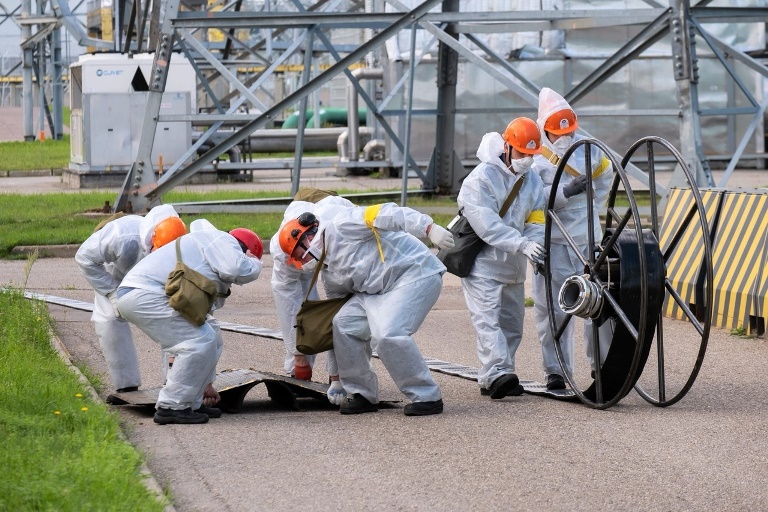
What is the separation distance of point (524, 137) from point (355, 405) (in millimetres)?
1883

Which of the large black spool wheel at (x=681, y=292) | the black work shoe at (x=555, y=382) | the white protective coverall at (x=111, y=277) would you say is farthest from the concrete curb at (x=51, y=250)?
the black work shoe at (x=555, y=382)

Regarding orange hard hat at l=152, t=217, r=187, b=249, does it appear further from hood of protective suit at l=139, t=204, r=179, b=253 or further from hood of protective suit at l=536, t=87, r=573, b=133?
hood of protective suit at l=536, t=87, r=573, b=133

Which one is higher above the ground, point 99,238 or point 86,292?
point 99,238

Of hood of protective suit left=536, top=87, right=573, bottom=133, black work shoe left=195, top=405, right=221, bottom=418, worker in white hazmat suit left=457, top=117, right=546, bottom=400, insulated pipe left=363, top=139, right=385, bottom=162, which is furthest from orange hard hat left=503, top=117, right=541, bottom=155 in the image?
insulated pipe left=363, top=139, right=385, bottom=162

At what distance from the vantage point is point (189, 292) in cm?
710

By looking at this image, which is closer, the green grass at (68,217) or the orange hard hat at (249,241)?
the orange hard hat at (249,241)

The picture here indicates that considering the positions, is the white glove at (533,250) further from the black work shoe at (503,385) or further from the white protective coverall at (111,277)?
the white protective coverall at (111,277)

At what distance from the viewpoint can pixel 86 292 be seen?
1276cm

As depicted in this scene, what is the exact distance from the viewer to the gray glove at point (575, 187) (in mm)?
8086

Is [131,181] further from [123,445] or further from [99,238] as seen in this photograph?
[123,445]

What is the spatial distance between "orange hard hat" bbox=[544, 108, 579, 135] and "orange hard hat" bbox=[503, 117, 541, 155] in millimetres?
433

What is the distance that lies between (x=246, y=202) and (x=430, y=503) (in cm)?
1353

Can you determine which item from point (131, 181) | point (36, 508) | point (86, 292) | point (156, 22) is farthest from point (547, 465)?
point (156, 22)

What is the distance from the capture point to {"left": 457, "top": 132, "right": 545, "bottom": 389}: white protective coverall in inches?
310
